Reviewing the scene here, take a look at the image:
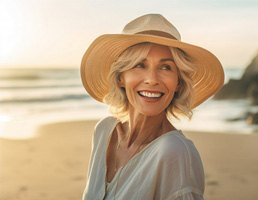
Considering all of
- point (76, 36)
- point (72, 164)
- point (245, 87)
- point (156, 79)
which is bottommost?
point (245, 87)

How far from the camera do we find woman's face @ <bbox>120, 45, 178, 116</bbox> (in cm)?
153

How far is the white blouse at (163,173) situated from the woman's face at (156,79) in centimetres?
12

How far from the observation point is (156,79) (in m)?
1.53

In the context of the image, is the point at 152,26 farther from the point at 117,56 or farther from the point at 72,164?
the point at 72,164

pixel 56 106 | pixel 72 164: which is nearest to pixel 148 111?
pixel 72 164

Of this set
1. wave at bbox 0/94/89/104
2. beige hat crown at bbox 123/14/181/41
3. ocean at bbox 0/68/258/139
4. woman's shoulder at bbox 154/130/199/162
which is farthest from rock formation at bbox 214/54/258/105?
woman's shoulder at bbox 154/130/199/162

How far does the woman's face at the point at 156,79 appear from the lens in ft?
5.02

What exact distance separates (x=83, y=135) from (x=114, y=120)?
19.6 ft

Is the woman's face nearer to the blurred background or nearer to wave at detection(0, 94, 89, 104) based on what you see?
the blurred background

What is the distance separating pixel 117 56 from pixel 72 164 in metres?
4.64

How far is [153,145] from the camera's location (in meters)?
1.51

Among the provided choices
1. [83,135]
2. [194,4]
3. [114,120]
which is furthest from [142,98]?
[194,4]

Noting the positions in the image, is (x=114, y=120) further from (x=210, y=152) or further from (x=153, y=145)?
(x=210, y=152)

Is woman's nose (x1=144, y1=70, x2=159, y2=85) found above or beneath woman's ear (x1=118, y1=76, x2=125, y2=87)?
above
